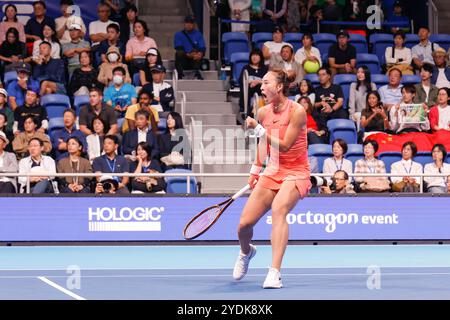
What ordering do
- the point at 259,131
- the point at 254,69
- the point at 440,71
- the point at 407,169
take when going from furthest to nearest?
the point at 440,71 → the point at 254,69 → the point at 407,169 → the point at 259,131

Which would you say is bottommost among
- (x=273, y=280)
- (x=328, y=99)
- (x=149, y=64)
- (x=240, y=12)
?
(x=273, y=280)

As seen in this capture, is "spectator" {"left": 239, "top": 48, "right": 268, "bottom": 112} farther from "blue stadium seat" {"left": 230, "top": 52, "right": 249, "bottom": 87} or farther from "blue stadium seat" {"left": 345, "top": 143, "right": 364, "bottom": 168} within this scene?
"blue stadium seat" {"left": 345, "top": 143, "right": 364, "bottom": 168}

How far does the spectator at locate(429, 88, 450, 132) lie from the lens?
19406 mm

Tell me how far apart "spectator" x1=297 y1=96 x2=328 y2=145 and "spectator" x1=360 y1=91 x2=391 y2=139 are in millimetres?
938

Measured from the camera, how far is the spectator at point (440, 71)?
69.9 ft

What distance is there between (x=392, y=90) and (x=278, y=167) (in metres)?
9.86

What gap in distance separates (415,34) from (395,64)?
1906mm

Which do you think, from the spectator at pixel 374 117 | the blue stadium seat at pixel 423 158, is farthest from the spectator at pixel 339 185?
the spectator at pixel 374 117

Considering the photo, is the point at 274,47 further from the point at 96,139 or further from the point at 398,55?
the point at 96,139

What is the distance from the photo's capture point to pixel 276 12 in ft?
75.6

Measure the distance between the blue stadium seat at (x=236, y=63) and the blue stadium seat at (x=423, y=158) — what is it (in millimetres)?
4048

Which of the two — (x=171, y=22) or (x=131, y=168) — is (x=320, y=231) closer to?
(x=131, y=168)

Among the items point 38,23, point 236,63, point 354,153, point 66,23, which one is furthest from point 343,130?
point 38,23

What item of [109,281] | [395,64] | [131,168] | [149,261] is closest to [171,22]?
[395,64]
